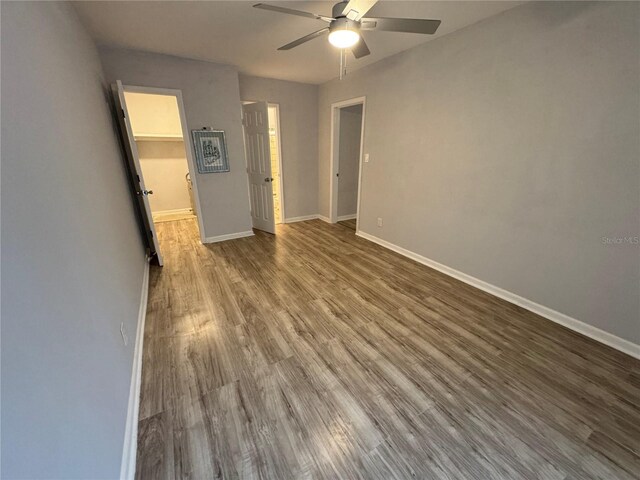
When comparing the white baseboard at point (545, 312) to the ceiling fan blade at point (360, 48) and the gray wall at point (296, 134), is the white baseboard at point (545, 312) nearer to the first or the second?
the ceiling fan blade at point (360, 48)

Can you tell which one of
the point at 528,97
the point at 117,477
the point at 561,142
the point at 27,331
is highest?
the point at 528,97

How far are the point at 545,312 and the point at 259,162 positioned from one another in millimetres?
4030

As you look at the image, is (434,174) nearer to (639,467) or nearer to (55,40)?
(639,467)

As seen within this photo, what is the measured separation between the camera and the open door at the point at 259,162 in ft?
13.2

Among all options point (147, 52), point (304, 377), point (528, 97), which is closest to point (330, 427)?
point (304, 377)

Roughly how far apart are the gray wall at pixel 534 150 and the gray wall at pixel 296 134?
170 centimetres

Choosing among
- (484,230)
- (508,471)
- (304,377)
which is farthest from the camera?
(484,230)

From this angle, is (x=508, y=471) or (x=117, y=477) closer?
(x=117, y=477)

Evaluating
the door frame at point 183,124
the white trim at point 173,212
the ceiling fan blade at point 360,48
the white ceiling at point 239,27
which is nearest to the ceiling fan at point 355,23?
the ceiling fan blade at point 360,48

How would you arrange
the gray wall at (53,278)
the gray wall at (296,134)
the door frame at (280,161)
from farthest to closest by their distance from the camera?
the door frame at (280,161)
the gray wall at (296,134)
the gray wall at (53,278)

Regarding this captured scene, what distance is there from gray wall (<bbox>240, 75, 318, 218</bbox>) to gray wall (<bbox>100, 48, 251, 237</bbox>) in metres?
0.59

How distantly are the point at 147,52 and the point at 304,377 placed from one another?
→ 12.6 ft

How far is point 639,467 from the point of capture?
1.22 meters

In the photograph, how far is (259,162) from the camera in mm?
4258
